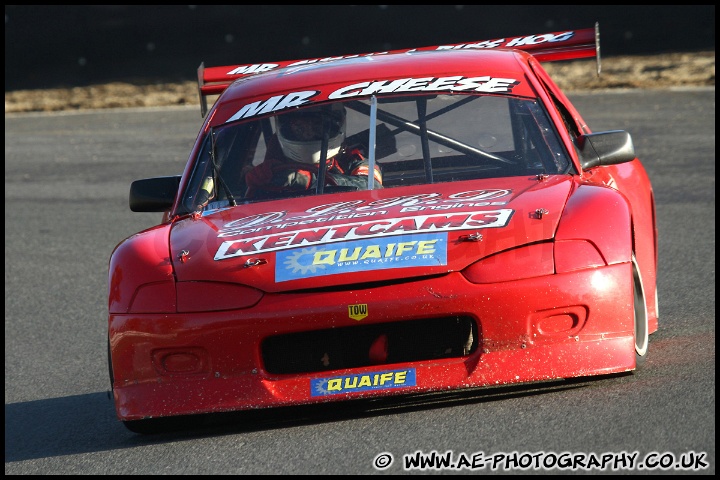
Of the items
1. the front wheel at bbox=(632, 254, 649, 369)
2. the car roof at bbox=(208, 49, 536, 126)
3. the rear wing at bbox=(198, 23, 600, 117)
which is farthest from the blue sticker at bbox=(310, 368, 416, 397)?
the rear wing at bbox=(198, 23, 600, 117)

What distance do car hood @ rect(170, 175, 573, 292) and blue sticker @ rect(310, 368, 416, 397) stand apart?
0.34 m

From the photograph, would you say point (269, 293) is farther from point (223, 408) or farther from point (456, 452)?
point (456, 452)

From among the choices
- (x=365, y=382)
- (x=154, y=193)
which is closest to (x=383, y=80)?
(x=154, y=193)

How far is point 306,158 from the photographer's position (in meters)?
5.82

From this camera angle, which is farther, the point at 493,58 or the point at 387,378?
the point at 493,58

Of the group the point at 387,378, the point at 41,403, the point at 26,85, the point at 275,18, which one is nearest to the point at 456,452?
the point at 387,378

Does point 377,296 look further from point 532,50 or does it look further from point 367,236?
point 532,50

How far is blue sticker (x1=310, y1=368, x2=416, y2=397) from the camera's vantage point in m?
4.48

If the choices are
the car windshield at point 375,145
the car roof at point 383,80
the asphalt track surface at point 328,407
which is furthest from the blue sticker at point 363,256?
the car roof at point 383,80

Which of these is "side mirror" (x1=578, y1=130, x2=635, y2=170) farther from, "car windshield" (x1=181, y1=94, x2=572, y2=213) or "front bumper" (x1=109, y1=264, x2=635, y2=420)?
"front bumper" (x1=109, y1=264, x2=635, y2=420)

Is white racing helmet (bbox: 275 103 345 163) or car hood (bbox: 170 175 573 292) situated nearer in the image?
car hood (bbox: 170 175 573 292)

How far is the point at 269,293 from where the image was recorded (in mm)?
4527

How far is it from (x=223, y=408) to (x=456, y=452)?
37.1 inches

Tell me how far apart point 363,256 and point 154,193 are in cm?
169
